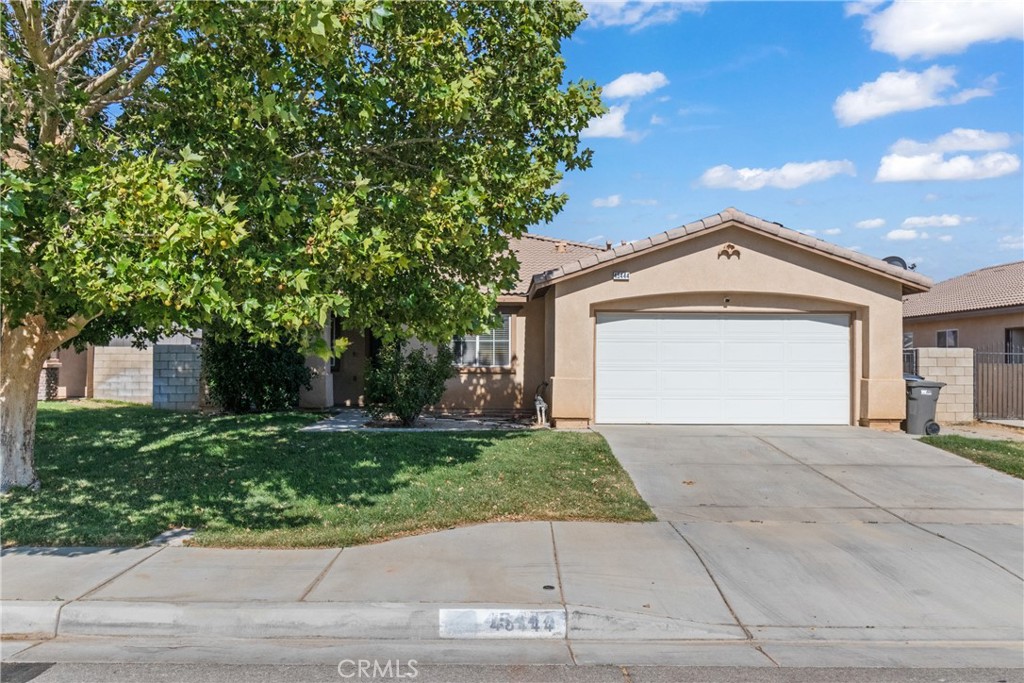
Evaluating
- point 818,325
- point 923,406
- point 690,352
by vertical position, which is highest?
point 818,325

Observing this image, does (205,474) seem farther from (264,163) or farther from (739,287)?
(739,287)

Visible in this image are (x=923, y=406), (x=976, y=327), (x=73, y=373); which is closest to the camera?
(x=923, y=406)

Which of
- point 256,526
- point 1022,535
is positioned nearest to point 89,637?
point 256,526

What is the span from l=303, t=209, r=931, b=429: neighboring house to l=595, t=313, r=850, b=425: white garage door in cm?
2

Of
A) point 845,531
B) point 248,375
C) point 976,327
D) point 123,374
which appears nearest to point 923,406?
point 845,531

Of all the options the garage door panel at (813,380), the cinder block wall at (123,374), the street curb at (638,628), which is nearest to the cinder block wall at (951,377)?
the garage door panel at (813,380)

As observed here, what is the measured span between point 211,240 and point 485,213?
4388mm

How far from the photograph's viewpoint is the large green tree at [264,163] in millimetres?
6094

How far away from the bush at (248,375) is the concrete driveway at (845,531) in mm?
7523

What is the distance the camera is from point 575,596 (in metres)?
5.72

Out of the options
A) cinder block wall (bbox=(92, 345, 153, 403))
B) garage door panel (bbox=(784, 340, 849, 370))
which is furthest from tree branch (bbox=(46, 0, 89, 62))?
garage door panel (bbox=(784, 340, 849, 370))

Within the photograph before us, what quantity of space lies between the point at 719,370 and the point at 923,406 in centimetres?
357

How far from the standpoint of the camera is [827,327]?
1438cm

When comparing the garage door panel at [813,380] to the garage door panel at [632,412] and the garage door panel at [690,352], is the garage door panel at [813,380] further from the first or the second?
the garage door panel at [632,412]
